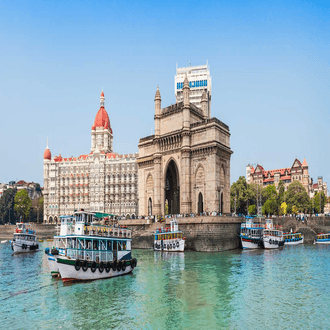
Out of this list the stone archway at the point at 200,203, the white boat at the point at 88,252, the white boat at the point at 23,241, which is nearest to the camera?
the white boat at the point at 88,252

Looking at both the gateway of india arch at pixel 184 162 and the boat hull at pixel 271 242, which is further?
the gateway of india arch at pixel 184 162

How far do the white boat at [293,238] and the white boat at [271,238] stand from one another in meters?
3.78

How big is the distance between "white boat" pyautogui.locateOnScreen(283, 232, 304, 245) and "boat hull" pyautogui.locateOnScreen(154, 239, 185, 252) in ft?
80.1

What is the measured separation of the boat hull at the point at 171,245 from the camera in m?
55.2

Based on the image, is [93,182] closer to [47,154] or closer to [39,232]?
[47,154]

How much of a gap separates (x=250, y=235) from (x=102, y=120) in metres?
95.5

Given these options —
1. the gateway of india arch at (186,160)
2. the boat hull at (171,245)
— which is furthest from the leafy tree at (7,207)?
the boat hull at (171,245)

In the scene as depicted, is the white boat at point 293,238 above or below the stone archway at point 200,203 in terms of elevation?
below

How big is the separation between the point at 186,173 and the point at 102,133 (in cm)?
8152

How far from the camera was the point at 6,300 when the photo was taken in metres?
25.8

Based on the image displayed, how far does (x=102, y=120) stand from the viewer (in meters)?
142

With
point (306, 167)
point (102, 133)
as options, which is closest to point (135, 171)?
point (102, 133)

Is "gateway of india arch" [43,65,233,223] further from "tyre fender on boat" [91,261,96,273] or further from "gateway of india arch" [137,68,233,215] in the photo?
A: "tyre fender on boat" [91,261,96,273]

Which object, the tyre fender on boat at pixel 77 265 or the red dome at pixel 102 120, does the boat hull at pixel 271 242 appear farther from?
the red dome at pixel 102 120
